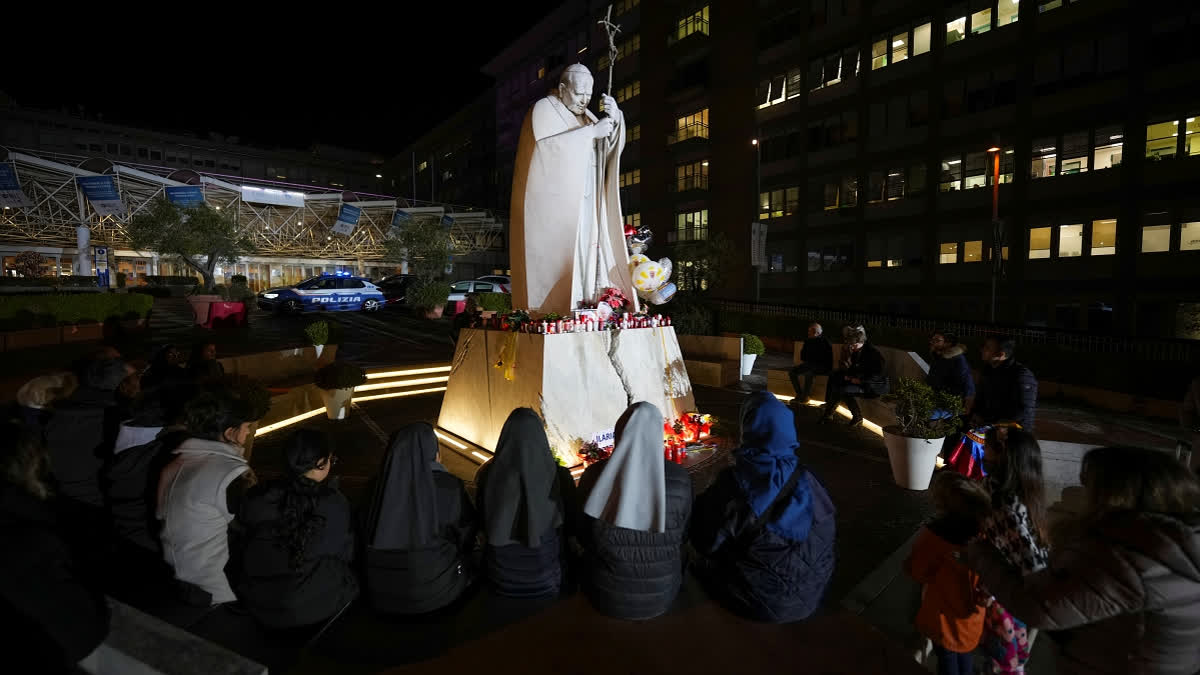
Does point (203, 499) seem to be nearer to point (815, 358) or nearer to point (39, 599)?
point (39, 599)

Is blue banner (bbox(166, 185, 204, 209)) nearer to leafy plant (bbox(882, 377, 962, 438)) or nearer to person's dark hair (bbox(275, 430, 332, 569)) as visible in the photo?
person's dark hair (bbox(275, 430, 332, 569))

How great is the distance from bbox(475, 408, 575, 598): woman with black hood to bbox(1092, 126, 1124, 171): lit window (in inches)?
955

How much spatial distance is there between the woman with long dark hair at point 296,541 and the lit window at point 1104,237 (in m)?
24.9

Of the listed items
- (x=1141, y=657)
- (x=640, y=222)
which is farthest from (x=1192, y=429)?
(x=640, y=222)

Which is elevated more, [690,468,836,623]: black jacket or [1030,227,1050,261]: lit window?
[1030,227,1050,261]: lit window

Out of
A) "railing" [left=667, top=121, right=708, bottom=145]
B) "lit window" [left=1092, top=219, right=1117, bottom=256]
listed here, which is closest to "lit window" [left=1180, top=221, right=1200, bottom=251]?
"lit window" [left=1092, top=219, right=1117, bottom=256]

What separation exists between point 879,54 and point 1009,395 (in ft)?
82.6

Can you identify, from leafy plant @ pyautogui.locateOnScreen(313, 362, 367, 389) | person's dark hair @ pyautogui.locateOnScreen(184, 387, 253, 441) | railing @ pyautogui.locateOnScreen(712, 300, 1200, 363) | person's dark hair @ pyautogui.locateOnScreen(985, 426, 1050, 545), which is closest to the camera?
person's dark hair @ pyautogui.locateOnScreen(985, 426, 1050, 545)

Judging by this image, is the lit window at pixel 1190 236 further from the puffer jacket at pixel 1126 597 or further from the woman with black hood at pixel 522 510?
the woman with black hood at pixel 522 510

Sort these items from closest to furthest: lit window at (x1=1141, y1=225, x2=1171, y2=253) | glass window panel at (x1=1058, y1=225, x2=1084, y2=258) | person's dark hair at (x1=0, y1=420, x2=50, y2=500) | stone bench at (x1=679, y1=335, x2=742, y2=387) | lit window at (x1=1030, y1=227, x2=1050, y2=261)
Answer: person's dark hair at (x1=0, y1=420, x2=50, y2=500), stone bench at (x1=679, y1=335, x2=742, y2=387), lit window at (x1=1141, y1=225, x2=1171, y2=253), glass window panel at (x1=1058, y1=225, x2=1084, y2=258), lit window at (x1=1030, y1=227, x2=1050, y2=261)

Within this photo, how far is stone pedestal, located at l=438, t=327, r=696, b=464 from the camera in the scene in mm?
5945

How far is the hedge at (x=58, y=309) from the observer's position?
10008mm

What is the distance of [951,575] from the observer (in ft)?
8.61

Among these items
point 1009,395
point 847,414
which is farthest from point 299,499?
point 847,414
